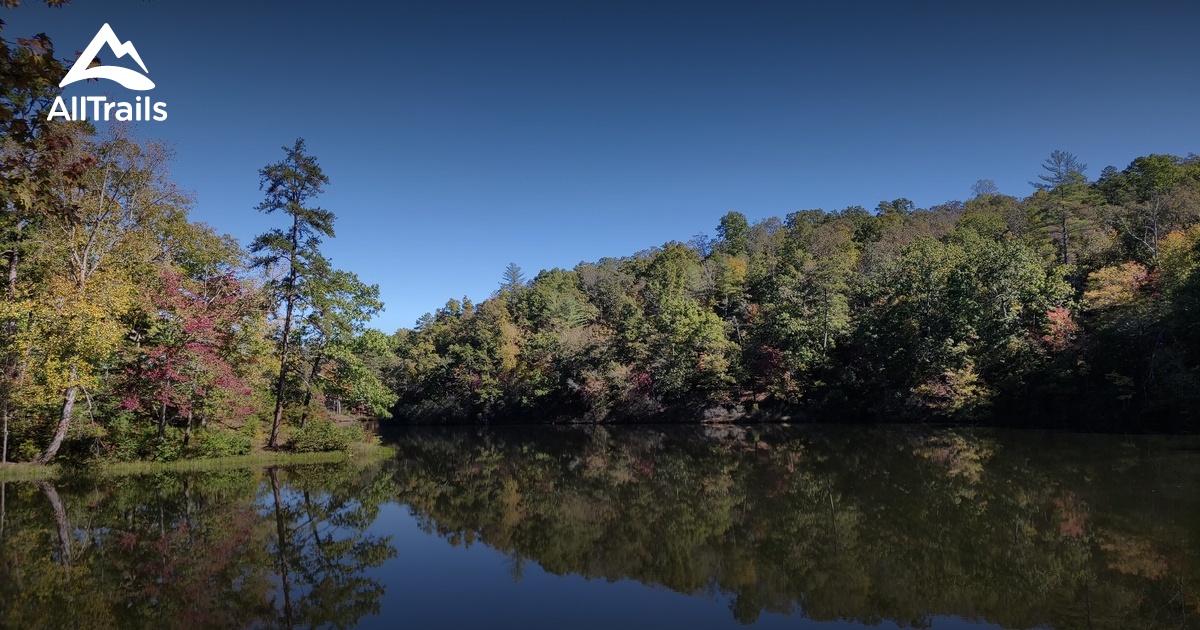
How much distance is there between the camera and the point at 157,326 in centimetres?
1964

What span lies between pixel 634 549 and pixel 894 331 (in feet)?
112

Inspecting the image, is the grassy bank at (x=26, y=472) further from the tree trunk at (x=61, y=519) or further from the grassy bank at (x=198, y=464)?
the tree trunk at (x=61, y=519)

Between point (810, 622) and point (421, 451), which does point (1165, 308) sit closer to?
point (810, 622)

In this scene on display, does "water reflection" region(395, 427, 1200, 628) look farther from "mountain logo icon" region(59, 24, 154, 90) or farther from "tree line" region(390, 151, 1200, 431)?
"mountain logo icon" region(59, 24, 154, 90)

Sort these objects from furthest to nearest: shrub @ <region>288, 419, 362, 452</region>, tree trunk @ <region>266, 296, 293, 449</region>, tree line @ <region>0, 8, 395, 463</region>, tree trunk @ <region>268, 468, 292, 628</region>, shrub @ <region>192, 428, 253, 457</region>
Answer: shrub @ <region>288, 419, 362, 452</region> < tree trunk @ <region>266, 296, 293, 449</region> < shrub @ <region>192, 428, 253, 457</region> < tree line @ <region>0, 8, 395, 463</region> < tree trunk @ <region>268, 468, 292, 628</region>

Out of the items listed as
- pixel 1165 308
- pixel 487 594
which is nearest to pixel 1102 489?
pixel 487 594

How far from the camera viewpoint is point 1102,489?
12.8m

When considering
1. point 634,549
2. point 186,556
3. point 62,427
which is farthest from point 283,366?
point 634,549

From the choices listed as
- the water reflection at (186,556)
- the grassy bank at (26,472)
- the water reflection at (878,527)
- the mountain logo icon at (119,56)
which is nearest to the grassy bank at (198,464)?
the grassy bank at (26,472)

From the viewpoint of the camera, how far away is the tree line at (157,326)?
1745 cm

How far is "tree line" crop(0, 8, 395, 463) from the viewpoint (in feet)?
57.3

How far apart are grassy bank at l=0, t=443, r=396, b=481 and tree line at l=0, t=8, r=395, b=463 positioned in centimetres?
55

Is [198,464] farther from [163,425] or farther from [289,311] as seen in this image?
[289,311]

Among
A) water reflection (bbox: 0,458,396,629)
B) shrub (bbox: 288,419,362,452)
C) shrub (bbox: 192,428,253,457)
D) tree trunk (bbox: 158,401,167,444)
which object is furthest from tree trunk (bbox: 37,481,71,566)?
shrub (bbox: 288,419,362,452)
